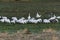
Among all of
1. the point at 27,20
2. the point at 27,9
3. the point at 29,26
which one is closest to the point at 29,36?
the point at 29,26

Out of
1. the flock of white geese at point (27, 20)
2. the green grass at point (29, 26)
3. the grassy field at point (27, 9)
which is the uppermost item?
the grassy field at point (27, 9)

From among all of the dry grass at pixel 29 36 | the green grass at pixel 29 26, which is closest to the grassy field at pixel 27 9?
the green grass at pixel 29 26

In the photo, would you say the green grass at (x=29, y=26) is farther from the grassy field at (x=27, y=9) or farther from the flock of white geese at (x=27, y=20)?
the grassy field at (x=27, y=9)

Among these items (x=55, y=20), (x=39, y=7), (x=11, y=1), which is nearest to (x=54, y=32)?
(x=55, y=20)

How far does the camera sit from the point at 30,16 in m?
6.13

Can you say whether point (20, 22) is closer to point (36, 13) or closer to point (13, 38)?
point (36, 13)

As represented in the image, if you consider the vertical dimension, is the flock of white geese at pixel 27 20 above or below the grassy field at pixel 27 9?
below

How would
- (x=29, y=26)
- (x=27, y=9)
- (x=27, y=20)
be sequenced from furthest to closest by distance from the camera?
(x=27, y=9) → (x=27, y=20) → (x=29, y=26)

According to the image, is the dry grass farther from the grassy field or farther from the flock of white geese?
the grassy field

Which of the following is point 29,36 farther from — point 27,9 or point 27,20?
point 27,9

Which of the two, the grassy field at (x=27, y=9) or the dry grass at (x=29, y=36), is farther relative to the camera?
the grassy field at (x=27, y=9)

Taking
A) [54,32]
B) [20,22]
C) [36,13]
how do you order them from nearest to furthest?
[54,32], [20,22], [36,13]

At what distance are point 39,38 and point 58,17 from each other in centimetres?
148

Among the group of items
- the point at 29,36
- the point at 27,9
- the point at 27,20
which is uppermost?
the point at 27,9
